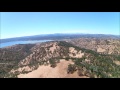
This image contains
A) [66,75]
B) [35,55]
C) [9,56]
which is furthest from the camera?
[9,56]
